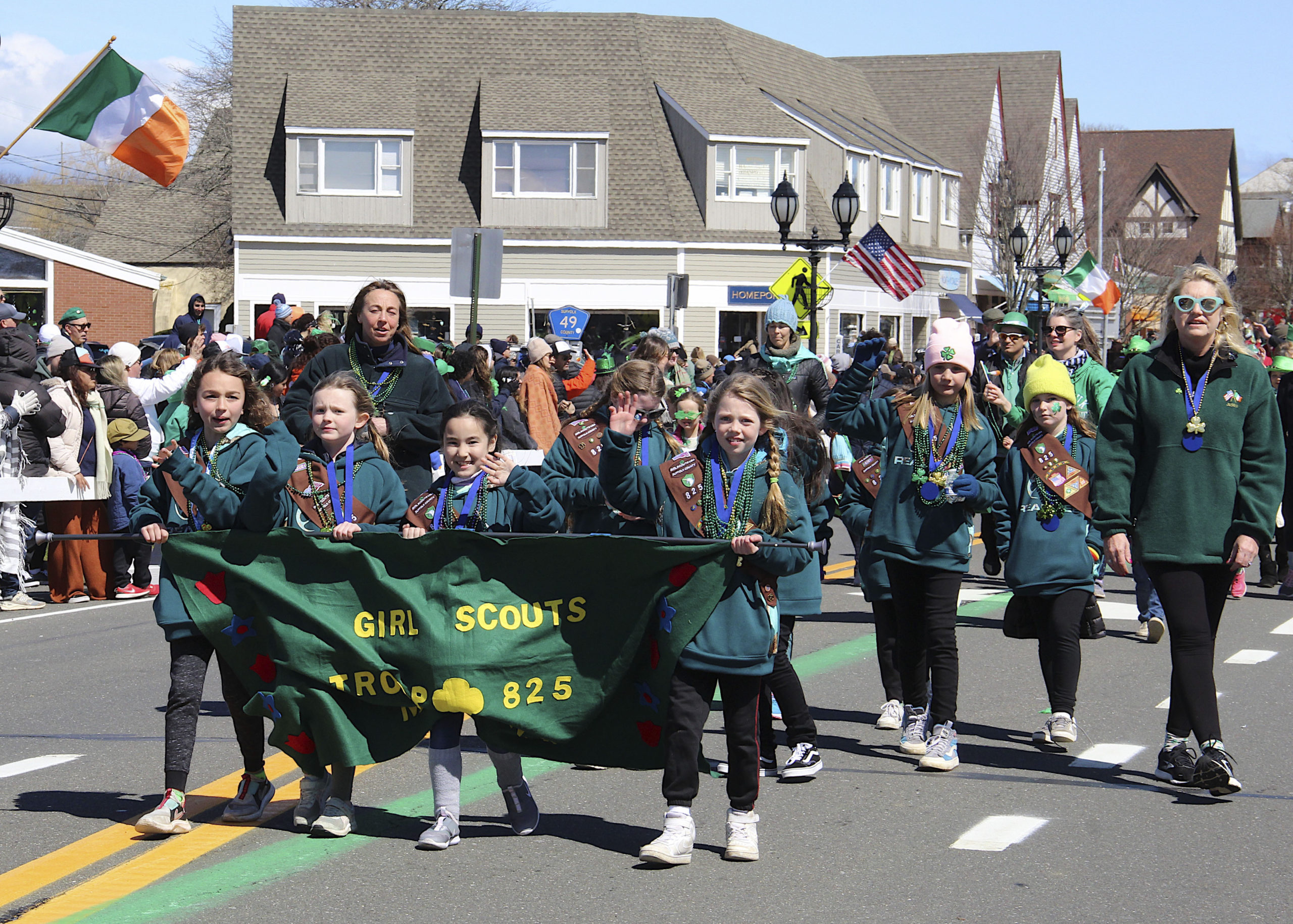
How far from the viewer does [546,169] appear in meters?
41.1

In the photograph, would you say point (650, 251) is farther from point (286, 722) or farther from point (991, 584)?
point (286, 722)

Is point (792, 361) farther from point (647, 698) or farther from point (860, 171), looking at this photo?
point (860, 171)

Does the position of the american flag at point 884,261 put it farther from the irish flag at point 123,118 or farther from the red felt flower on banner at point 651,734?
the red felt flower on banner at point 651,734

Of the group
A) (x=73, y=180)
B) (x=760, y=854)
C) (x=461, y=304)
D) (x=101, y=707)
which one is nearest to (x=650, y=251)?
(x=461, y=304)

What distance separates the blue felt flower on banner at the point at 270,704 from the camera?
582 cm

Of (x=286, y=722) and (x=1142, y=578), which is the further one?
(x=1142, y=578)

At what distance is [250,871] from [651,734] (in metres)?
1.44

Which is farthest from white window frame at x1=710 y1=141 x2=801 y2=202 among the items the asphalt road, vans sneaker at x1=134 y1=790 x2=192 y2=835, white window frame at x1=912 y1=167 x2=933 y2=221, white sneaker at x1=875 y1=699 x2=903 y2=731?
vans sneaker at x1=134 y1=790 x2=192 y2=835

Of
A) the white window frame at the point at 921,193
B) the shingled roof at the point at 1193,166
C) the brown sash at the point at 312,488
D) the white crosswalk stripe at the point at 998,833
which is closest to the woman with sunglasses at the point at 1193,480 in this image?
the white crosswalk stripe at the point at 998,833

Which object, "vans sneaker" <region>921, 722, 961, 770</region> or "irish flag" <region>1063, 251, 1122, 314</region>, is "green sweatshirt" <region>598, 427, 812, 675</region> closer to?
"vans sneaker" <region>921, 722, 961, 770</region>

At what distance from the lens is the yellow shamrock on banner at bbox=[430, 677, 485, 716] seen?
18.7 feet

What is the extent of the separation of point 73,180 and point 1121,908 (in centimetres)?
9996

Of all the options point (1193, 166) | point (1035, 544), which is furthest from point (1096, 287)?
point (1193, 166)

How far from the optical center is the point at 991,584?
43.8 feet
